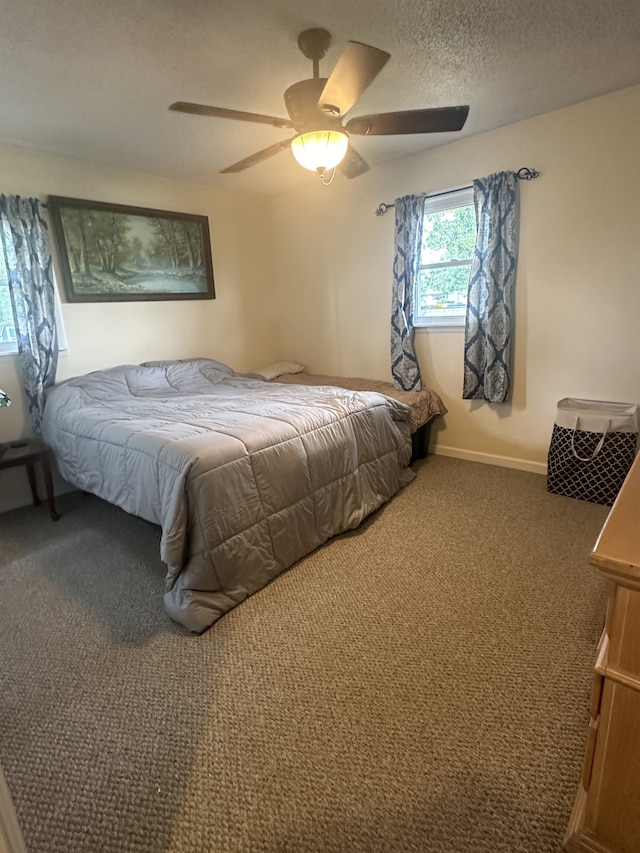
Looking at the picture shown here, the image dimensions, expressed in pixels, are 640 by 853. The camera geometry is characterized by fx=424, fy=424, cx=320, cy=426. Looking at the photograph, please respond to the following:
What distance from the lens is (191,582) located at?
5.79 ft

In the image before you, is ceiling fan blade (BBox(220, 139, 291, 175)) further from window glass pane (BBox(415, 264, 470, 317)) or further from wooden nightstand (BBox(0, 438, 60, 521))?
wooden nightstand (BBox(0, 438, 60, 521))

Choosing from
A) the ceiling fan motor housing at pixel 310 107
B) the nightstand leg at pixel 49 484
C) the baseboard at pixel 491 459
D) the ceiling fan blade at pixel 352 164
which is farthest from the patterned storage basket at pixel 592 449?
the nightstand leg at pixel 49 484

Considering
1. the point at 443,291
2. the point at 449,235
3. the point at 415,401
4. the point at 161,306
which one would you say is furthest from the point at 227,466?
the point at 449,235

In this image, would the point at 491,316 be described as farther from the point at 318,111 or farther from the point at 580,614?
the point at 580,614

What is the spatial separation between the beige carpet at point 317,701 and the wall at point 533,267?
1.13 metres

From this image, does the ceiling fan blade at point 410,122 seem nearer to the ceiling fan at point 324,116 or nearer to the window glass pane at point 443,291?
the ceiling fan at point 324,116

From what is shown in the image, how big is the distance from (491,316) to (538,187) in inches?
33.7

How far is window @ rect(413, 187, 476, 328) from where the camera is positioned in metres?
3.23

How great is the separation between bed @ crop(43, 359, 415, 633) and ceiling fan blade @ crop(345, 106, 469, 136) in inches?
54.5

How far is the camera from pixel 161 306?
3.65 metres

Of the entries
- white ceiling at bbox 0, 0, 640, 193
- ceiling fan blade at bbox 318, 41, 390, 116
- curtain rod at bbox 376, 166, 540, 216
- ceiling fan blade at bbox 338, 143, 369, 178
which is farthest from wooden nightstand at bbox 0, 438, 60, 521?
curtain rod at bbox 376, 166, 540, 216

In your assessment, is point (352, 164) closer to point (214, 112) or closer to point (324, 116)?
point (324, 116)

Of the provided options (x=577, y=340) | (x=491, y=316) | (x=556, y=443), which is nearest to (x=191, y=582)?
(x=556, y=443)

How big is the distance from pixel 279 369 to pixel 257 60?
2.49m
